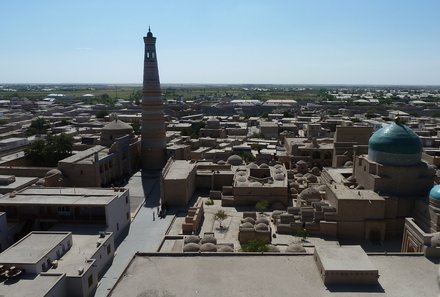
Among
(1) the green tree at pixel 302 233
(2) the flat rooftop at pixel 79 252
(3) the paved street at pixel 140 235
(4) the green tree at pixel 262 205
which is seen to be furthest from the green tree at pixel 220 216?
(2) the flat rooftop at pixel 79 252

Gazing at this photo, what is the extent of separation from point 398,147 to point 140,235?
20.5 meters

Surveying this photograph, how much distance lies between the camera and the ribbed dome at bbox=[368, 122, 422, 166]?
27734 millimetres

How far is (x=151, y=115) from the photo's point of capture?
4412cm

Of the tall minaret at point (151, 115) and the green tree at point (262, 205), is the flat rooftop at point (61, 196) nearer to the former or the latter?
the green tree at point (262, 205)

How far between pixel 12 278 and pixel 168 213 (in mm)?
15321

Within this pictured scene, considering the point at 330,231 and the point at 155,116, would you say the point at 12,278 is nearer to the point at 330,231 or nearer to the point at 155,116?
the point at 330,231

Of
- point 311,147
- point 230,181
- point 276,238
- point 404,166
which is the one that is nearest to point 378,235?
point 404,166

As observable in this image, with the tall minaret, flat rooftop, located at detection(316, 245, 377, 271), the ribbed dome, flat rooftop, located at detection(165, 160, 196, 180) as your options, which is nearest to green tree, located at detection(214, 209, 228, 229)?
flat rooftop, located at detection(165, 160, 196, 180)

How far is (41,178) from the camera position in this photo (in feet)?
112

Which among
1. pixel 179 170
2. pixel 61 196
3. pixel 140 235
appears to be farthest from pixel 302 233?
pixel 61 196

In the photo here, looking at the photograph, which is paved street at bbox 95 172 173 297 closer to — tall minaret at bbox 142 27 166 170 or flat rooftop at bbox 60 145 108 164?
flat rooftop at bbox 60 145 108 164

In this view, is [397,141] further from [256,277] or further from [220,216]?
[256,277]

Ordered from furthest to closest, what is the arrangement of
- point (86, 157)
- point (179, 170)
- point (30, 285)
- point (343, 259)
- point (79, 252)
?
1. point (86, 157)
2. point (179, 170)
3. point (79, 252)
4. point (30, 285)
5. point (343, 259)

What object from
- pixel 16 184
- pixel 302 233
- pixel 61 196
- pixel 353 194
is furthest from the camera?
pixel 16 184
